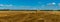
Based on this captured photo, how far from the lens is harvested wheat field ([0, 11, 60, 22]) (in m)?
1.05

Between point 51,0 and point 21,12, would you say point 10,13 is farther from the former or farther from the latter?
point 51,0

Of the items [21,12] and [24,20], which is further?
[21,12]

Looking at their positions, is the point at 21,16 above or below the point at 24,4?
below

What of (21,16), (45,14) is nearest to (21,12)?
(21,16)

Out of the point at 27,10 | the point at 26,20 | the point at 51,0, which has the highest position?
the point at 51,0

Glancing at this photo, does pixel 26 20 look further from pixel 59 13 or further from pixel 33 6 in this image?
pixel 59 13

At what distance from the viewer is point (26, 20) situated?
1049mm

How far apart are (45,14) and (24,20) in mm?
255

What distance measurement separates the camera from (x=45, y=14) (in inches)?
44.3

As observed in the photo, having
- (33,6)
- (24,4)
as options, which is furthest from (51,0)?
(24,4)

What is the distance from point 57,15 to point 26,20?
0.35m

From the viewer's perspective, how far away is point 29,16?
42.8 inches

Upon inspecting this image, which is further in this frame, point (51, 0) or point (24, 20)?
point (51, 0)

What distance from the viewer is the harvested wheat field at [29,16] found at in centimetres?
105
